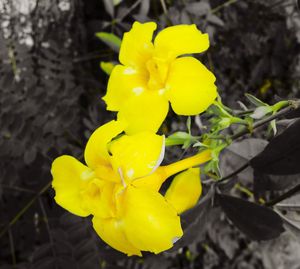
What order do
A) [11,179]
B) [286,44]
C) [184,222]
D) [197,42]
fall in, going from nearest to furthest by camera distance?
[197,42], [184,222], [11,179], [286,44]

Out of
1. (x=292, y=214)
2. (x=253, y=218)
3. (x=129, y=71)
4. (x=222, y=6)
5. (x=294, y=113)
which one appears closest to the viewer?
(x=294, y=113)

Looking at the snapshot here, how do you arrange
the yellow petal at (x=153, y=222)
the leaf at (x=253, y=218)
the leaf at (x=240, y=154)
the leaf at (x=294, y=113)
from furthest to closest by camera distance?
the leaf at (x=240, y=154), the leaf at (x=253, y=218), the leaf at (x=294, y=113), the yellow petal at (x=153, y=222)

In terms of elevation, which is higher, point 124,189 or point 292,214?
point 124,189

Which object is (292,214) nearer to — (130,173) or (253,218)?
(253,218)

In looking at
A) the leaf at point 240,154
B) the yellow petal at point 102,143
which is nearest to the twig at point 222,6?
the leaf at point 240,154

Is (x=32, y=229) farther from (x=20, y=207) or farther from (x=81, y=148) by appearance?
(x=81, y=148)

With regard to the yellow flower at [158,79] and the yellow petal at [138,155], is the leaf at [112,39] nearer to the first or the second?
the yellow flower at [158,79]

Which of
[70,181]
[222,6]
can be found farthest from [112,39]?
[70,181]

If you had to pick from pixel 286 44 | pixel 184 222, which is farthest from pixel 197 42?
pixel 286 44
